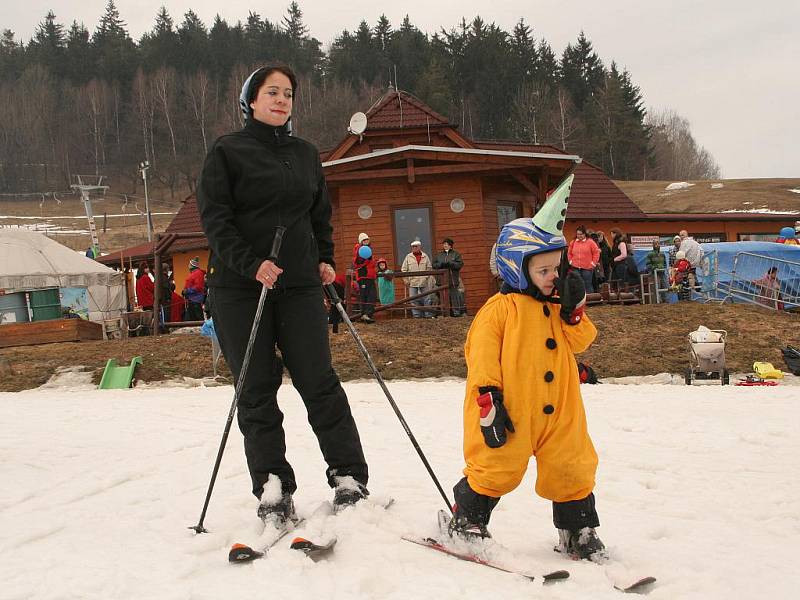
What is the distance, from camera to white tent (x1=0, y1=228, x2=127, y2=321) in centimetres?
2267

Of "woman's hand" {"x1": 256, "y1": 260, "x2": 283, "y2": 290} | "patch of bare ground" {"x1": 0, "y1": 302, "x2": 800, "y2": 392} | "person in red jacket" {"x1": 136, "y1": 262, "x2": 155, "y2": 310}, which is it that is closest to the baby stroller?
"patch of bare ground" {"x1": 0, "y1": 302, "x2": 800, "y2": 392}

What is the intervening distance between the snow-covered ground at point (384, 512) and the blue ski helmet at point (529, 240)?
4.05ft

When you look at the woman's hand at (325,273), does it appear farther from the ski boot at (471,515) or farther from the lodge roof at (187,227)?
the lodge roof at (187,227)

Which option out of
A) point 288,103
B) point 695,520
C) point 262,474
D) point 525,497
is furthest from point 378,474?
point 288,103

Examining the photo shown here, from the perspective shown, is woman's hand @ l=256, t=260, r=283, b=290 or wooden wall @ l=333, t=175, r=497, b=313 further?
wooden wall @ l=333, t=175, r=497, b=313

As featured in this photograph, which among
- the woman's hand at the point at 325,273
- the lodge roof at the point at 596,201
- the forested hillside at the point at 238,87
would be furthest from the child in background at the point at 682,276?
the forested hillside at the point at 238,87

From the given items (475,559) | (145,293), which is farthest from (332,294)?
(145,293)

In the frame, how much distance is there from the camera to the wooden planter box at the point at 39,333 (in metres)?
15.8

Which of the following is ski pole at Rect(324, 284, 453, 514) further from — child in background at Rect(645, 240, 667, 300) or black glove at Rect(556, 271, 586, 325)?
child in background at Rect(645, 240, 667, 300)

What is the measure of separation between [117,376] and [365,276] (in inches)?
212

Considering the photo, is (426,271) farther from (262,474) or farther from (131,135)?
(131,135)

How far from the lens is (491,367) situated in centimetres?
343

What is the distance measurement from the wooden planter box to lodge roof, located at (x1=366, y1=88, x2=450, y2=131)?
33.9ft

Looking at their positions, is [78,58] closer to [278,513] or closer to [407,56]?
[407,56]
